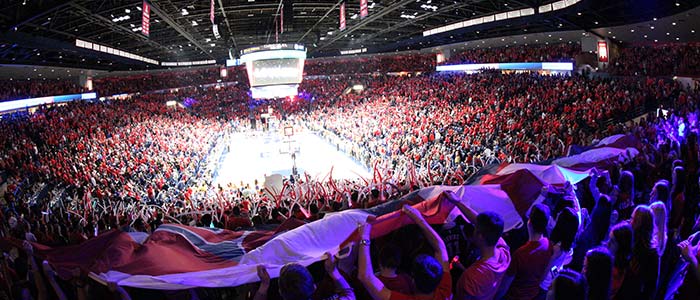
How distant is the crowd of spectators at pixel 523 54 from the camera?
3600cm

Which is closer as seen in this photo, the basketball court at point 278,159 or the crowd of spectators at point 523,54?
the basketball court at point 278,159

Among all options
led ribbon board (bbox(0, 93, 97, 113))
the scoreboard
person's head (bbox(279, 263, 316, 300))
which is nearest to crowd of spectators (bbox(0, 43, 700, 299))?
A: person's head (bbox(279, 263, 316, 300))

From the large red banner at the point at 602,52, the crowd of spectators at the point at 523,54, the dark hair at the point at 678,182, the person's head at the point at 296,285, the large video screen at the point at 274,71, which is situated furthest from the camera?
the crowd of spectators at the point at 523,54

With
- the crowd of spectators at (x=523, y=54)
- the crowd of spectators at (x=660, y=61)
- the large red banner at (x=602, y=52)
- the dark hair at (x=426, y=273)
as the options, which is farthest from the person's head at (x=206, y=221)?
the large red banner at (x=602, y=52)

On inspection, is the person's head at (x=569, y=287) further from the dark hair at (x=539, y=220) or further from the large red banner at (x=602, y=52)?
the large red banner at (x=602, y=52)

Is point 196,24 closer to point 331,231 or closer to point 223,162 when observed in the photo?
point 223,162

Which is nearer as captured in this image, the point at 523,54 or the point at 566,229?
the point at 566,229

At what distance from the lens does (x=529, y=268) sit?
12.5ft

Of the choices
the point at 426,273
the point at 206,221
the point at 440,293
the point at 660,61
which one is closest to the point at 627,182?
the point at 440,293

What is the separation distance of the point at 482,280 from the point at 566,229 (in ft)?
2.72

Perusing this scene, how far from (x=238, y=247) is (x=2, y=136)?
79.3 ft

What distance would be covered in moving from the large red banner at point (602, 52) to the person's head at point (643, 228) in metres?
30.7

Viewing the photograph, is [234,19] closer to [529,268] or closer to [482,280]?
[529,268]

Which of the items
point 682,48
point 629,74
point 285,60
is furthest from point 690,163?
point 285,60
